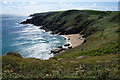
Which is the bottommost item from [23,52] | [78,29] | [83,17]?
[23,52]

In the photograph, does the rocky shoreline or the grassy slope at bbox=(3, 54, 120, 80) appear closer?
the grassy slope at bbox=(3, 54, 120, 80)

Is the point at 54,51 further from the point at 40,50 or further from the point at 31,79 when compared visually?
the point at 31,79

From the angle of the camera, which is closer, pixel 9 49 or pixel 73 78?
pixel 73 78

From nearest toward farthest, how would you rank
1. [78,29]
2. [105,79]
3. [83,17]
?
[105,79], [78,29], [83,17]

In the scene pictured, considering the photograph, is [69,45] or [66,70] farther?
[69,45]

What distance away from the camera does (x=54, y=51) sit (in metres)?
84.0

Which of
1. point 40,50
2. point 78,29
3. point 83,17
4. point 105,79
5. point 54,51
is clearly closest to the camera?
point 105,79

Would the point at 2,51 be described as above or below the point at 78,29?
below

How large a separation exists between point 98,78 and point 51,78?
616 centimetres

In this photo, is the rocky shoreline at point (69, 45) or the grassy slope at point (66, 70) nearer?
the grassy slope at point (66, 70)

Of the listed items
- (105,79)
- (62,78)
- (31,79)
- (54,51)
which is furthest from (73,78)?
(54,51)

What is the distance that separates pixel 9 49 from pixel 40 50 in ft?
71.7

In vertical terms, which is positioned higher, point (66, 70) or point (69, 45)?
point (69, 45)

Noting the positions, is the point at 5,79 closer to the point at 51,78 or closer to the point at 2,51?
the point at 51,78
